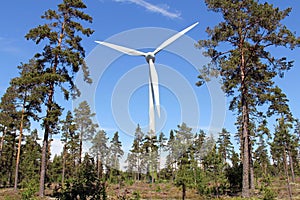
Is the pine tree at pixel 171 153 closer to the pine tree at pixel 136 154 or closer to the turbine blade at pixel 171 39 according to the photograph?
the pine tree at pixel 136 154

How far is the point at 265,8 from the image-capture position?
16.5 m

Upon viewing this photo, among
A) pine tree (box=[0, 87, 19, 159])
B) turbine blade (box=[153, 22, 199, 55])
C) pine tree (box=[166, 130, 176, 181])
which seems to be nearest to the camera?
turbine blade (box=[153, 22, 199, 55])

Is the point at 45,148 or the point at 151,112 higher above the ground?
the point at 151,112

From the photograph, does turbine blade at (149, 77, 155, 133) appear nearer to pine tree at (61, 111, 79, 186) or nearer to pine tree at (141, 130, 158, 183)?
pine tree at (61, 111, 79, 186)

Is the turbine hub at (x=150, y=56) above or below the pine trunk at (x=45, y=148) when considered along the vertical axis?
above

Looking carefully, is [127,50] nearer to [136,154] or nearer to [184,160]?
[184,160]

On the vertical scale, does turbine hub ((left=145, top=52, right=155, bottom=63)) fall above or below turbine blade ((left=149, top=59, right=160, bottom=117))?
above

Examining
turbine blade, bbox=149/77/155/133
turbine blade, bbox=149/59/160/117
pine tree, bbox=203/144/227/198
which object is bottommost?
pine tree, bbox=203/144/227/198

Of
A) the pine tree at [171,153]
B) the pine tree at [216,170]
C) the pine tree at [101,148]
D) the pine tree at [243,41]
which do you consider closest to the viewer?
the pine tree at [243,41]

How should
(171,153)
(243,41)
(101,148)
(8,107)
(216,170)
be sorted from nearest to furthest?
(243,41)
(216,170)
(8,107)
(101,148)
(171,153)

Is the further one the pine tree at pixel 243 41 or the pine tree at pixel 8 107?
the pine tree at pixel 8 107

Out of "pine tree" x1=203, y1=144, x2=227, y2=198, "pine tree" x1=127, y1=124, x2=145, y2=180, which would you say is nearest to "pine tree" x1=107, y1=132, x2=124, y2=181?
"pine tree" x1=127, y1=124, x2=145, y2=180

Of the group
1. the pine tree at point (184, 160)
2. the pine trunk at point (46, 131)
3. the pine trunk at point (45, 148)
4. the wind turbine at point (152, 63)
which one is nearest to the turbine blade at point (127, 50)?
the wind turbine at point (152, 63)

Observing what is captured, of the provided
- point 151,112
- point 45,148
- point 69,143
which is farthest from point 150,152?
point 45,148
